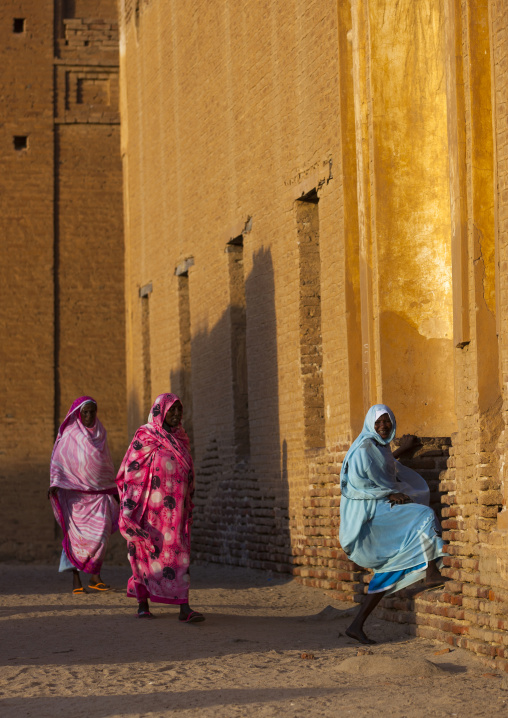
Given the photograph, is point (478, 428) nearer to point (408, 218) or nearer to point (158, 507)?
point (158, 507)

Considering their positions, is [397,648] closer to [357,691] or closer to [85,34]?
[357,691]

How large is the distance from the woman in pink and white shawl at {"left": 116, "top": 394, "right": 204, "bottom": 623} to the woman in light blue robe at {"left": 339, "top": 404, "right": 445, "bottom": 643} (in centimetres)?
146

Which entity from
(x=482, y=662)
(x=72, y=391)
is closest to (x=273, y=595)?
(x=482, y=662)

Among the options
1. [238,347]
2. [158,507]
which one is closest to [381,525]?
[158,507]

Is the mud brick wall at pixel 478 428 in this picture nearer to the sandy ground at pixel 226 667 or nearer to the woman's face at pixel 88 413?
the sandy ground at pixel 226 667

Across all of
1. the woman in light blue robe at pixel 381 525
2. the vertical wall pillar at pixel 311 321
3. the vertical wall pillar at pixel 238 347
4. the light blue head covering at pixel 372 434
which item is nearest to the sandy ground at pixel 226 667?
the woman in light blue robe at pixel 381 525

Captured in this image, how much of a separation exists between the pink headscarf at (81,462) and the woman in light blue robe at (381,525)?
386cm

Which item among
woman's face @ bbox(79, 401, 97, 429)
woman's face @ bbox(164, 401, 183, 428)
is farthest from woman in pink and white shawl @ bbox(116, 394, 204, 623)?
woman's face @ bbox(79, 401, 97, 429)

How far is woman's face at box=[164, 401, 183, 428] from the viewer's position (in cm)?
812

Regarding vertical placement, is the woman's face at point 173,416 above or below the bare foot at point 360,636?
above

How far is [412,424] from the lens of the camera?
8.63 m

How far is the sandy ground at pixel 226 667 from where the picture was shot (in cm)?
497

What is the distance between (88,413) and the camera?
1039 centimetres

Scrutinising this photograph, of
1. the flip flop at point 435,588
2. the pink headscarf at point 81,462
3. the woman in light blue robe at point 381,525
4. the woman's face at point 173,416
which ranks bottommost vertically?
the flip flop at point 435,588
